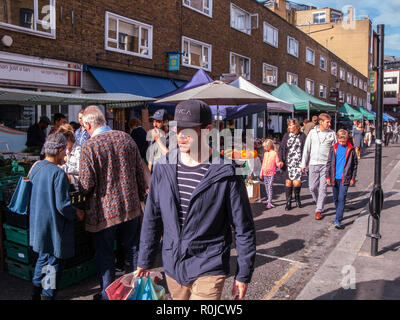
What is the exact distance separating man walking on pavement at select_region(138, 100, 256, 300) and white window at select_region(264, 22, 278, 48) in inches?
907

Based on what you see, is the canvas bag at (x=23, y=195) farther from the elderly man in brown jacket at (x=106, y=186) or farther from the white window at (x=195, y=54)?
the white window at (x=195, y=54)

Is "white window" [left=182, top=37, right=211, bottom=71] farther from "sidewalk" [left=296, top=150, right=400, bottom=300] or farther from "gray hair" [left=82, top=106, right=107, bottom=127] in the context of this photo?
"gray hair" [left=82, top=106, right=107, bottom=127]

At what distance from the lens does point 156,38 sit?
47.8 feet

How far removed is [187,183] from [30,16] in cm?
985

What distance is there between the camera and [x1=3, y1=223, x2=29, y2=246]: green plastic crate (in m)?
4.24

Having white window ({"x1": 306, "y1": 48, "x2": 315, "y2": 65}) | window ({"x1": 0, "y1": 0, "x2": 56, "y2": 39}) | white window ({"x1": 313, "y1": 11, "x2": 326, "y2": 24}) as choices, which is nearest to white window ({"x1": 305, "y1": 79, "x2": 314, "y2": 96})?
white window ({"x1": 306, "y1": 48, "x2": 315, "y2": 65})

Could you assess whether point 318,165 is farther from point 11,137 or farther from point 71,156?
point 11,137

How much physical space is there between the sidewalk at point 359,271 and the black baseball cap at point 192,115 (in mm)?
2499

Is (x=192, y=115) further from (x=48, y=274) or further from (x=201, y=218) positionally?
(x=48, y=274)

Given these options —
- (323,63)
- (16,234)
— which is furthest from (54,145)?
(323,63)

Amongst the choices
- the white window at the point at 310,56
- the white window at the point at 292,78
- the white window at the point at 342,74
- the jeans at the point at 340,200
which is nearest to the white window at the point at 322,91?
the white window at the point at 310,56

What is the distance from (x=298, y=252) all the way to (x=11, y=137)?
7.78m

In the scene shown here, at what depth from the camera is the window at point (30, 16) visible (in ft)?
31.5
